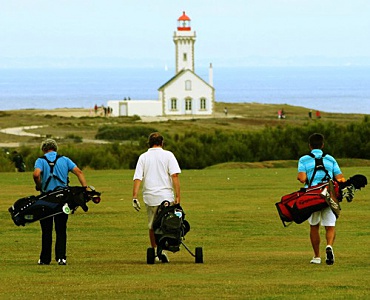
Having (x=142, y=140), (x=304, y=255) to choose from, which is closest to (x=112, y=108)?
(x=142, y=140)

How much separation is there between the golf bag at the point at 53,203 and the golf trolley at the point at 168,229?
2.92ft

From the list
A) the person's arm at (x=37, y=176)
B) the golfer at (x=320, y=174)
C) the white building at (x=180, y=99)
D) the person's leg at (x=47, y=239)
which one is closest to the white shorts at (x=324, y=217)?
the golfer at (x=320, y=174)

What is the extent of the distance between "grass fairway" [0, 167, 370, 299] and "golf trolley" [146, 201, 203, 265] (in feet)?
0.75

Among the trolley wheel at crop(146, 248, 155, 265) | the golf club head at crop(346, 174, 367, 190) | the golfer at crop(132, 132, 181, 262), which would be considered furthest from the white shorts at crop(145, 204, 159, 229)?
the golf club head at crop(346, 174, 367, 190)

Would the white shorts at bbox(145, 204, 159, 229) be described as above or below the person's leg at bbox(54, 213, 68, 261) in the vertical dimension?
above

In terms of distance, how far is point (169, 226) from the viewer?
14.1 metres

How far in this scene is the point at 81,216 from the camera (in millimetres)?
23438

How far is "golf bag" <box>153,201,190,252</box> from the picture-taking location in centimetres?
1411

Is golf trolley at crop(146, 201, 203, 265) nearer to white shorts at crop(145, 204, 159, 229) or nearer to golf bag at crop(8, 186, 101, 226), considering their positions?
white shorts at crop(145, 204, 159, 229)

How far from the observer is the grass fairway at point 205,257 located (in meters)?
11.2

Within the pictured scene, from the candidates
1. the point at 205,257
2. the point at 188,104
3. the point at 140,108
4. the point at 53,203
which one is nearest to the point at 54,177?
the point at 53,203

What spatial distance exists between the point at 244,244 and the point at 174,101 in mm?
88707

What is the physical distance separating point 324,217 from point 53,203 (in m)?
3.52

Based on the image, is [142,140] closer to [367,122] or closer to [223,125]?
[367,122]
